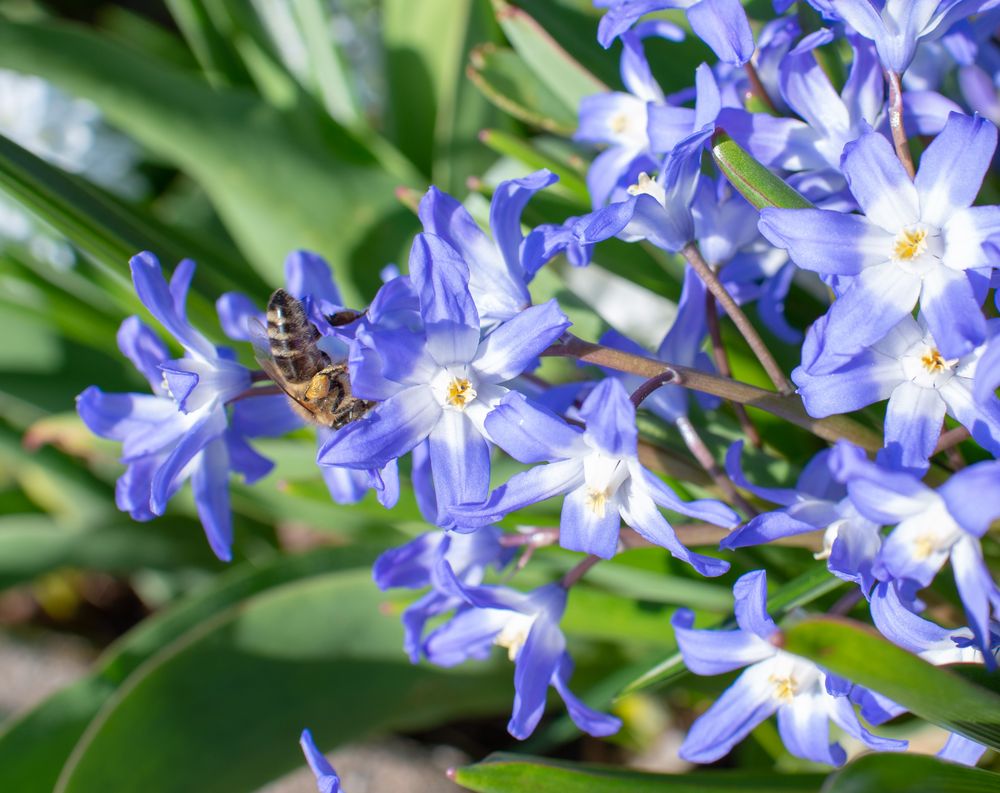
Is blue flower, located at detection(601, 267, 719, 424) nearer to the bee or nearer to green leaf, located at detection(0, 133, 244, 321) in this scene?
the bee

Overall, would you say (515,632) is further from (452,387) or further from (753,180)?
(753,180)

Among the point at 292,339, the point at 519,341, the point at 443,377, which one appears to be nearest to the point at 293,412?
the point at 292,339

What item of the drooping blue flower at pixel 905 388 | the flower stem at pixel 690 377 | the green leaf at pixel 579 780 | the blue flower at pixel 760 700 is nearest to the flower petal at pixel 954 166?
the drooping blue flower at pixel 905 388

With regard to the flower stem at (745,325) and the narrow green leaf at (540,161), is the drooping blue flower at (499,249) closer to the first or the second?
the flower stem at (745,325)

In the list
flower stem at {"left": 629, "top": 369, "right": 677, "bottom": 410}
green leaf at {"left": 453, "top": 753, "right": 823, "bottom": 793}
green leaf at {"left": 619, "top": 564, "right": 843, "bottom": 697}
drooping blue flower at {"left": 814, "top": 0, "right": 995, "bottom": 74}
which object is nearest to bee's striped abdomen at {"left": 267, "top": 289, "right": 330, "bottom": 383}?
flower stem at {"left": 629, "top": 369, "right": 677, "bottom": 410}

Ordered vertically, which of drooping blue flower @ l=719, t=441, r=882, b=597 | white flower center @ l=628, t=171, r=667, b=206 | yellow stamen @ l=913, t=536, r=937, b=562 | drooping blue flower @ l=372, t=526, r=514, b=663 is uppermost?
white flower center @ l=628, t=171, r=667, b=206

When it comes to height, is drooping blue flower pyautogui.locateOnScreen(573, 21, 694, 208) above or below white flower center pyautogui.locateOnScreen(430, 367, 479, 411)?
above

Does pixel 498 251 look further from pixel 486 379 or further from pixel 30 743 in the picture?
pixel 30 743
